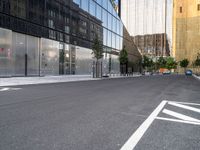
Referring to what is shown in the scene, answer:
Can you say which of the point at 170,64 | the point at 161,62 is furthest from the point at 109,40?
the point at 170,64

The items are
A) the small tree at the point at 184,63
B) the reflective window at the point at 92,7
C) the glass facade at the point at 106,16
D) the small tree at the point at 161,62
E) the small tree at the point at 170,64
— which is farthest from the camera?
the small tree at the point at 170,64

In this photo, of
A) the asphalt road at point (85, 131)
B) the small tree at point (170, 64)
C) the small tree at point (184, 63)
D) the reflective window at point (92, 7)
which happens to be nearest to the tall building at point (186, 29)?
the small tree at point (170, 64)

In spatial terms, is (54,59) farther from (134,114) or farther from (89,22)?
(134,114)

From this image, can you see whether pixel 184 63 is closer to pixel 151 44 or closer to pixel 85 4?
pixel 151 44

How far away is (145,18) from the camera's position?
448 ft

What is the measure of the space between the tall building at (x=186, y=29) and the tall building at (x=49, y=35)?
87.2 metres

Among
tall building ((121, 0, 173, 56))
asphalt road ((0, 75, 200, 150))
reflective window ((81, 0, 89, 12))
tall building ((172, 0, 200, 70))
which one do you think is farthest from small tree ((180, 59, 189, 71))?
asphalt road ((0, 75, 200, 150))

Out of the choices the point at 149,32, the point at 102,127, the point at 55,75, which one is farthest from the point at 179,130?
the point at 149,32

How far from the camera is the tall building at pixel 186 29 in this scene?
125 meters

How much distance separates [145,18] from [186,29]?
2252 centimetres

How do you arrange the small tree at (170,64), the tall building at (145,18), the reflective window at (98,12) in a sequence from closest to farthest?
the reflective window at (98,12)
the small tree at (170,64)
the tall building at (145,18)

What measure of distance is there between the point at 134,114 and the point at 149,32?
440 ft

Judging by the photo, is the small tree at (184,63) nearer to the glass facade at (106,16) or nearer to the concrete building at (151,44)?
the concrete building at (151,44)

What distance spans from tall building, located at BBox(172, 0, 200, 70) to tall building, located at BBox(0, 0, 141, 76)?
87212 mm
